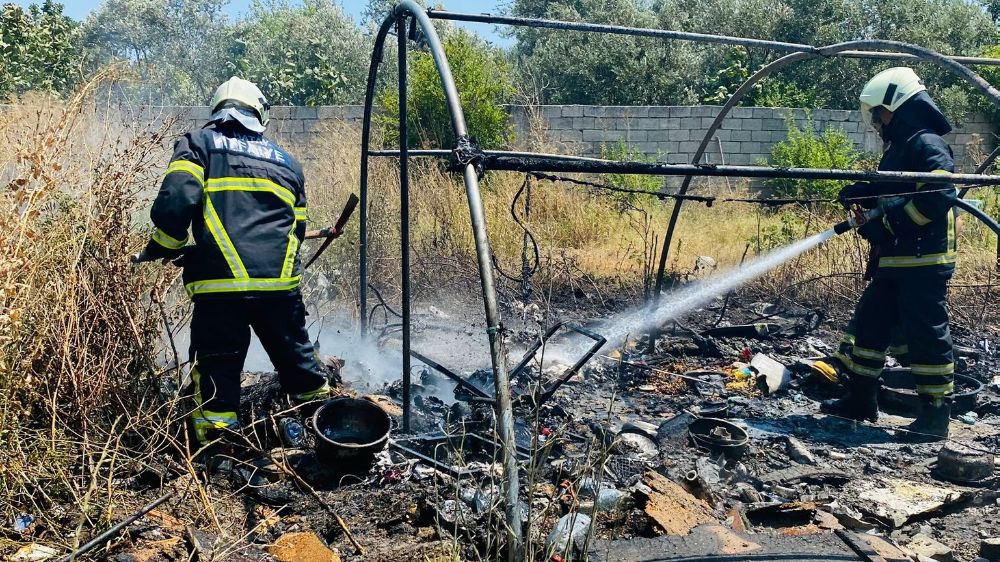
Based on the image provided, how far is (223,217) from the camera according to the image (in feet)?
13.3

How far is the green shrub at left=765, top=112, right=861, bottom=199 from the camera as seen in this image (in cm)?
1254

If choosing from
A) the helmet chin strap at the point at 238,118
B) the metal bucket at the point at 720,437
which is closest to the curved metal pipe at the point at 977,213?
the metal bucket at the point at 720,437

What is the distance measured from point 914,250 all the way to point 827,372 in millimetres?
1262

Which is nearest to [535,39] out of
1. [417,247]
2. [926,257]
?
[417,247]

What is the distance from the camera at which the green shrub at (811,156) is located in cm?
1254

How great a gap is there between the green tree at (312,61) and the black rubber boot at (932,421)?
16040mm

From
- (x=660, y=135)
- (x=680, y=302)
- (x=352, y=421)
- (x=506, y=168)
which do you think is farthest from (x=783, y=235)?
(x=506, y=168)

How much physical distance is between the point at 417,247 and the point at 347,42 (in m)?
15.1

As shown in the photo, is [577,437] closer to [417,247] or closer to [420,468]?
[420,468]

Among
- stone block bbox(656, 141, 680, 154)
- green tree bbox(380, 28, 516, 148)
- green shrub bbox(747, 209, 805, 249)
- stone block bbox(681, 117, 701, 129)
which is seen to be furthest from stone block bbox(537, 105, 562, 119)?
green shrub bbox(747, 209, 805, 249)

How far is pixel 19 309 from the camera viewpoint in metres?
3.42

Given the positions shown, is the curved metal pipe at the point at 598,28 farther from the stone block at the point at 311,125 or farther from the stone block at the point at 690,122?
the stone block at the point at 311,125

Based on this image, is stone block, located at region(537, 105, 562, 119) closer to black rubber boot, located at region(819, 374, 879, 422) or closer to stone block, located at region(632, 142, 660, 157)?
stone block, located at region(632, 142, 660, 157)

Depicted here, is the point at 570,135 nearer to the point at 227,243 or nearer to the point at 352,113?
the point at 352,113
